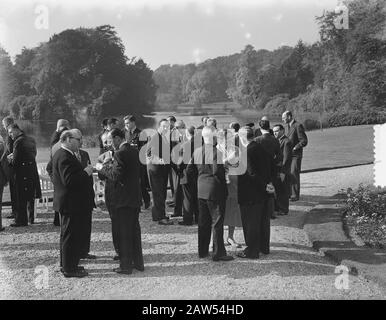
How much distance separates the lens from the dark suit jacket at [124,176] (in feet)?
21.4

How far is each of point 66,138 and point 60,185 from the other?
2.11ft

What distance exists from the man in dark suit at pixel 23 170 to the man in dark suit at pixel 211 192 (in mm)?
3829

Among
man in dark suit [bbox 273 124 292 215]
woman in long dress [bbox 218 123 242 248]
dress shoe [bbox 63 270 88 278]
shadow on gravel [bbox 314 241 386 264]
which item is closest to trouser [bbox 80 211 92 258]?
dress shoe [bbox 63 270 88 278]

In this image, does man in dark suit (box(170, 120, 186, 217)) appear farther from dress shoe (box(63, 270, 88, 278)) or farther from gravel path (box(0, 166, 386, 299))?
dress shoe (box(63, 270, 88, 278))

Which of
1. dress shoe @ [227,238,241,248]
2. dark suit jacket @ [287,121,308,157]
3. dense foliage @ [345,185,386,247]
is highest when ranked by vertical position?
dark suit jacket @ [287,121,308,157]

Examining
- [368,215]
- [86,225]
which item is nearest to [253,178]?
[86,225]

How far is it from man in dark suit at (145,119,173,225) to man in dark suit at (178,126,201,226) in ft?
1.11

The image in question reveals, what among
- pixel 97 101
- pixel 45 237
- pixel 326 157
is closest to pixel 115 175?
pixel 45 237

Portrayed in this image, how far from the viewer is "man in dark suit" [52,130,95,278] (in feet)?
21.2

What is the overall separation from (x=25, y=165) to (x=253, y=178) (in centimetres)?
466

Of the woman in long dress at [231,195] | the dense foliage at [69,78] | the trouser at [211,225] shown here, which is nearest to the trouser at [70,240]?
the trouser at [211,225]

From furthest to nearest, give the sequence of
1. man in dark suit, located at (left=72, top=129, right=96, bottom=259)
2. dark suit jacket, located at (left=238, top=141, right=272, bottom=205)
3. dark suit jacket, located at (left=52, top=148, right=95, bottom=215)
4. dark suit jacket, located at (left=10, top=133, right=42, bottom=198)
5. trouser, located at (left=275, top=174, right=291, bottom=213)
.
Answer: trouser, located at (left=275, top=174, right=291, bottom=213)
dark suit jacket, located at (left=10, top=133, right=42, bottom=198)
dark suit jacket, located at (left=238, top=141, right=272, bottom=205)
man in dark suit, located at (left=72, top=129, right=96, bottom=259)
dark suit jacket, located at (left=52, top=148, right=95, bottom=215)

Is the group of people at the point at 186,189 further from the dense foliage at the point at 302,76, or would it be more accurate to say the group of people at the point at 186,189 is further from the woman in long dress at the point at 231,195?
the dense foliage at the point at 302,76

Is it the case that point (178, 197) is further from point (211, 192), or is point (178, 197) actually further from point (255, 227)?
point (211, 192)
